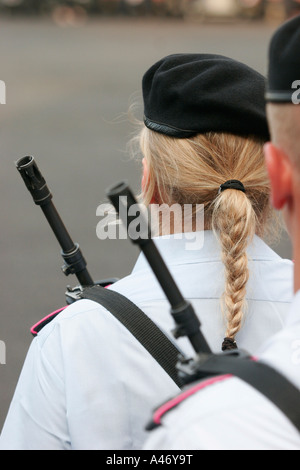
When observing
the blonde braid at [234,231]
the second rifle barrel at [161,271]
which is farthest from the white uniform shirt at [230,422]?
the blonde braid at [234,231]

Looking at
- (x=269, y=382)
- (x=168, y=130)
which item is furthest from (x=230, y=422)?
(x=168, y=130)

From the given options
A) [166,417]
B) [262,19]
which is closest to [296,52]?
[166,417]

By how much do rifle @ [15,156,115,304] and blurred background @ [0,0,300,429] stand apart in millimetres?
1080

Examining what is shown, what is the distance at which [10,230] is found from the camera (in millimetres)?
7977

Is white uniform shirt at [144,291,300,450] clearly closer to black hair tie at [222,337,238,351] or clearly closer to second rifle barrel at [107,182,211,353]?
second rifle barrel at [107,182,211,353]

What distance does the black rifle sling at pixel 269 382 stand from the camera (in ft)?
3.50

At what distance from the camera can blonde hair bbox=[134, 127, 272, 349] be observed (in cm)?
196

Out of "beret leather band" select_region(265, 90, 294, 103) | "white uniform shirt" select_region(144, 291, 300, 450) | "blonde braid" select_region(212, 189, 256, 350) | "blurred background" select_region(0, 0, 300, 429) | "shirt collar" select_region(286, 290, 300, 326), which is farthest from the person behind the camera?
"blurred background" select_region(0, 0, 300, 429)

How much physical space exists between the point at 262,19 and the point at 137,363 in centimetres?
3881

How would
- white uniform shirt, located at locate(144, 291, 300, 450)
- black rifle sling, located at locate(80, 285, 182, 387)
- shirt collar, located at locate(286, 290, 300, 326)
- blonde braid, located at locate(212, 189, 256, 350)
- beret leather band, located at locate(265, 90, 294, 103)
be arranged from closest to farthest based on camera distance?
1. white uniform shirt, located at locate(144, 291, 300, 450)
2. shirt collar, located at locate(286, 290, 300, 326)
3. beret leather band, located at locate(265, 90, 294, 103)
4. black rifle sling, located at locate(80, 285, 182, 387)
5. blonde braid, located at locate(212, 189, 256, 350)

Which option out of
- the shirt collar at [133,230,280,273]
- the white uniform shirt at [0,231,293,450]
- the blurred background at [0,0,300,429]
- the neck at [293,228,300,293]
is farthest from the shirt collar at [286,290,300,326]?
the blurred background at [0,0,300,429]

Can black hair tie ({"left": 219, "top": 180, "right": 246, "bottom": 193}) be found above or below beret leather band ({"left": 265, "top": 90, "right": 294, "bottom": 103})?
below

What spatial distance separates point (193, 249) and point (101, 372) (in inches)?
15.1

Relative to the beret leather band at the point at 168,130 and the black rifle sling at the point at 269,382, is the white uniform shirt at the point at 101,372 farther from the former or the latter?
the black rifle sling at the point at 269,382
